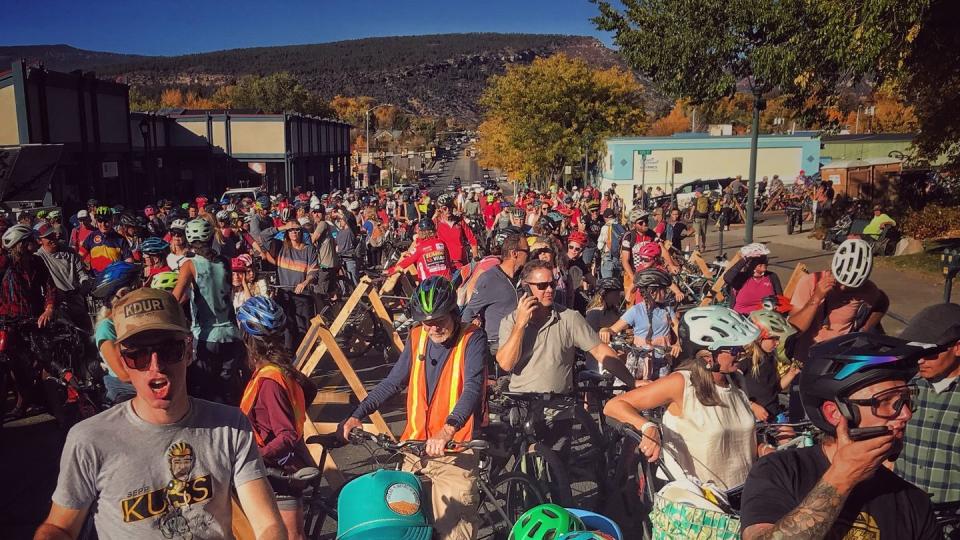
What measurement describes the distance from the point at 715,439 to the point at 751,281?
4.43m

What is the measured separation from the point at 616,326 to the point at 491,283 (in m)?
1.23

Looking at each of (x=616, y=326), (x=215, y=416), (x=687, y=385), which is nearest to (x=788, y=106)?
(x=616, y=326)

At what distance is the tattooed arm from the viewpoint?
7.13 feet

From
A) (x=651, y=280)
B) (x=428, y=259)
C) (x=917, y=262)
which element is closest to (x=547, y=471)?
(x=651, y=280)

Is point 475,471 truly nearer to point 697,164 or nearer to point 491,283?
point 491,283

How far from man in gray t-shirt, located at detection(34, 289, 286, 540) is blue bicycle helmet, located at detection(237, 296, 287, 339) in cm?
148

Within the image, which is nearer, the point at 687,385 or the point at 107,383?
the point at 687,385

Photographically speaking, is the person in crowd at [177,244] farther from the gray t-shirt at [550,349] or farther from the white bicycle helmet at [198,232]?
the gray t-shirt at [550,349]

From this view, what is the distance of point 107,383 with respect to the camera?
18.9 ft

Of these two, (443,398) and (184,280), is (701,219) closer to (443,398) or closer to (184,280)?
(184,280)

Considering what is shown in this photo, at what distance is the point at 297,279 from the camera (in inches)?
408

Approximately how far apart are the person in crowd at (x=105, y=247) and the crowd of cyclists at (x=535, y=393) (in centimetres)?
227

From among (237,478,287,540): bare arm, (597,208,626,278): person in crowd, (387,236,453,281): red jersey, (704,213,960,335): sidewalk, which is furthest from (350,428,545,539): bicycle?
(704,213,960,335): sidewalk

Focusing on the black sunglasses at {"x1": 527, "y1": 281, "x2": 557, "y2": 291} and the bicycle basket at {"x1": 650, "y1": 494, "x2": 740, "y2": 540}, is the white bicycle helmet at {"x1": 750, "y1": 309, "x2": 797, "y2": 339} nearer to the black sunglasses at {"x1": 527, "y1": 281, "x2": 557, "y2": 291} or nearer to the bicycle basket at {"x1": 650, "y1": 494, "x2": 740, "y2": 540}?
the black sunglasses at {"x1": 527, "y1": 281, "x2": 557, "y2": 291}
